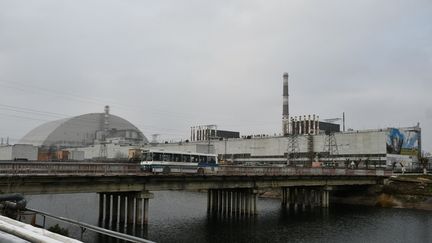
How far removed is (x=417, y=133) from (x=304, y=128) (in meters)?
48.7

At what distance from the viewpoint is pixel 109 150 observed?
189 meters

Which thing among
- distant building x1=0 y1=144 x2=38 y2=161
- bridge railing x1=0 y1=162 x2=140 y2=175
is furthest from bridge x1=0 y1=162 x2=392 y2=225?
distant building x1=0 y1=144 x2=38 y2=161

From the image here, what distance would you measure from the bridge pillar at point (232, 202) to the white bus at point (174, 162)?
4.68 metres

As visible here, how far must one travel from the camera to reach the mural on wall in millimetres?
131250

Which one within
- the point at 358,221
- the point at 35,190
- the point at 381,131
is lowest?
the point at 358,221

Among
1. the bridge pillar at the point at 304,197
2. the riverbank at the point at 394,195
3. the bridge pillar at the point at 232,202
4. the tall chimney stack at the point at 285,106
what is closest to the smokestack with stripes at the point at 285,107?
the tall chimney stack at the point at 285,106

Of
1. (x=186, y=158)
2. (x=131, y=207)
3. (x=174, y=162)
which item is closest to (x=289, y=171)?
(x=186, y=158)

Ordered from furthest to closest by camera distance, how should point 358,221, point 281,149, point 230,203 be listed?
point 281,149 < point 230,203 < point 358,221

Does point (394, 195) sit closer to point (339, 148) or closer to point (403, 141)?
point (339, 148)

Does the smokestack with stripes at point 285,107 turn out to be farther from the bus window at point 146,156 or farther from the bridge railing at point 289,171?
the bus window at point 146,156

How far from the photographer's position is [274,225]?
5122 cm

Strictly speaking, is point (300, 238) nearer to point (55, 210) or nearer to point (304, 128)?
point (55, 210)

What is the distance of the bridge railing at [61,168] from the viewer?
37.0 metres

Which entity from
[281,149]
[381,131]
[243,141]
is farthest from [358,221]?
[243,141]
